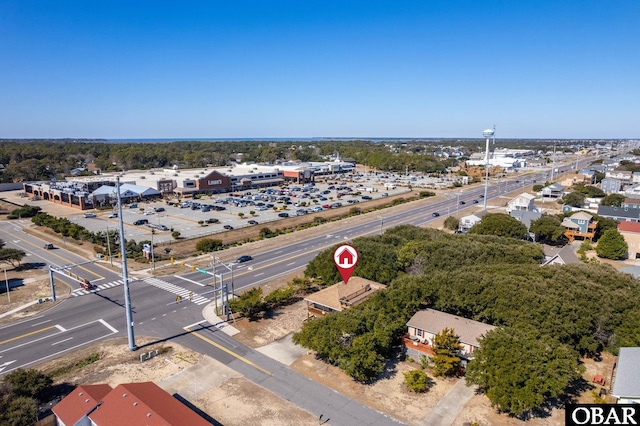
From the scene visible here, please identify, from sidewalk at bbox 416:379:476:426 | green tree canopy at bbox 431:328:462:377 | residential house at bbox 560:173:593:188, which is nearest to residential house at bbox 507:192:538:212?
residential house at bbox 560:173:593:188

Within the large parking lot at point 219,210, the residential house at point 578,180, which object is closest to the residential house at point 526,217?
the large parking lot at point 219,210

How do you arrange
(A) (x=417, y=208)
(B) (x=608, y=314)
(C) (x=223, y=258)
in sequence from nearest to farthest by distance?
(B) (x=608, y=314) → (C) (x=223, y=258) → (A) (x=417, y=208)

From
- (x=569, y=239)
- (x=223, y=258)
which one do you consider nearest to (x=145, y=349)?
(x=223, y=258)

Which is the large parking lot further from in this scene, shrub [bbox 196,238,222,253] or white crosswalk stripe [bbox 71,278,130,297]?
white crosswalk stripe [bbox 71,278,130,297]

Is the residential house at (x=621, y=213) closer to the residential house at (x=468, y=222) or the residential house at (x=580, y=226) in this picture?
the residential house at (x=580, y=226)

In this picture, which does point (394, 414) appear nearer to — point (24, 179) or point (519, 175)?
point (24, 179)
